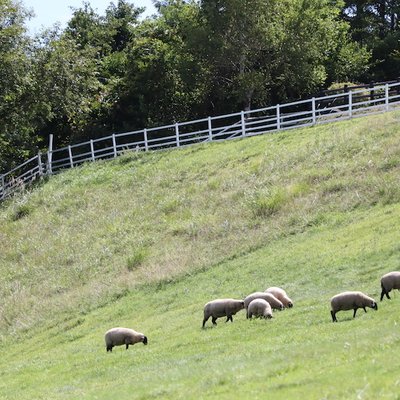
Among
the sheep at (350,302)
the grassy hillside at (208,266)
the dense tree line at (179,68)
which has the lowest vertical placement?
the grassy hillside at (208,266)

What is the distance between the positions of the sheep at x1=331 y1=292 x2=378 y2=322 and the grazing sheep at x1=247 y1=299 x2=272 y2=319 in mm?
1860

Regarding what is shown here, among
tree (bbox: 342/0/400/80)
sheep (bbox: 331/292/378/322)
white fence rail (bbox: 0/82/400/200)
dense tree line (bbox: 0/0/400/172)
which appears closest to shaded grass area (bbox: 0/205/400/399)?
sheep (bbox: 331/292/378/322)


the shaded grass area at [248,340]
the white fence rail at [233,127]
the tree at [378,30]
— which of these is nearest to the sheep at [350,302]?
the shaded grass area at [248,340]

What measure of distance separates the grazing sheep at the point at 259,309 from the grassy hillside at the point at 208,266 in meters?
0.26

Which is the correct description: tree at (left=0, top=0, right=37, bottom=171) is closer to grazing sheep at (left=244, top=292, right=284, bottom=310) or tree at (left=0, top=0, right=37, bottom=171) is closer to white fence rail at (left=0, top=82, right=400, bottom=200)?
white fence rail at (left=0, top=82, right=400, bottom=200)

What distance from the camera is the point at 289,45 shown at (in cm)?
4944

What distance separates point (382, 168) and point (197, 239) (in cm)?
706

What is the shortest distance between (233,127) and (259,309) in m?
29.6

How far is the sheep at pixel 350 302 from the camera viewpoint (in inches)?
690

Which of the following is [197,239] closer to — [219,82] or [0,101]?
[0,101]

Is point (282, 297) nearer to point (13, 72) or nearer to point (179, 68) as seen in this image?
point (13, 72)

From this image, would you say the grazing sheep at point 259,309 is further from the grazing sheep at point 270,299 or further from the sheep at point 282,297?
the sheep at point 282,297

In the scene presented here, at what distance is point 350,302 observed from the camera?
17.6m

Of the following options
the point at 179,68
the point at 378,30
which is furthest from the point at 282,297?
the point at 378,30
